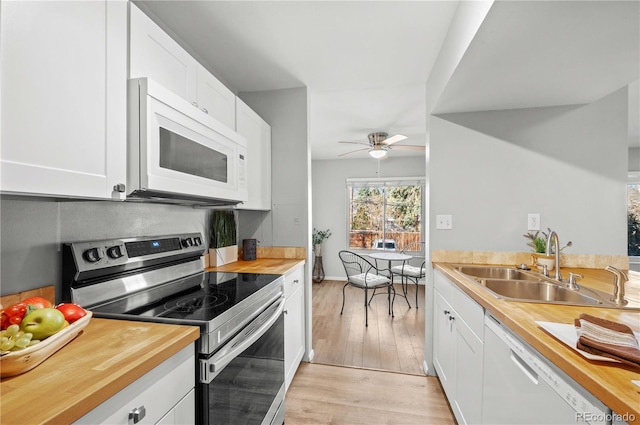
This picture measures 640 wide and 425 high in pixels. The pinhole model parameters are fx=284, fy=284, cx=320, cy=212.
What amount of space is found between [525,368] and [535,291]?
82cm

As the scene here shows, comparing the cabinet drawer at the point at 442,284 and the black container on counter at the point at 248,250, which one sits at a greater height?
the black container on counter at the point at 248,250

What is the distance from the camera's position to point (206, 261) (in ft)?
6.80

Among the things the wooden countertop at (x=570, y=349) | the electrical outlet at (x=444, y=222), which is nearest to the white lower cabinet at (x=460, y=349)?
the wooden countertop at (x=570, y=349)

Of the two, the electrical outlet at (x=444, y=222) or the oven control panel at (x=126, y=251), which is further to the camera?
the electrical outlet at (x=444, y=222)

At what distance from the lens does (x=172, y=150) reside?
1254 mm

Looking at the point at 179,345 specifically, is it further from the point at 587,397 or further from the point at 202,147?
the point at 587,397

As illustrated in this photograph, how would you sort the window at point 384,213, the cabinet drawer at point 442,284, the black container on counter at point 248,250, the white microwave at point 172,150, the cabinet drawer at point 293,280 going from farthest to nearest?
1. the window at point 384,213
2. the black container on counter at point 248,250
3. the cabinet drawer at point 293,280
4. the cabinet drawer at point 442,284
5. the white microwave at point 172,150

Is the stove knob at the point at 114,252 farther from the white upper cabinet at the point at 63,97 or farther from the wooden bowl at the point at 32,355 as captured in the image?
the wooden bowl at the point at 32,355

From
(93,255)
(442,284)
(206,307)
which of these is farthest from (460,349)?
(93,255)

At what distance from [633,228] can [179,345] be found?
187 inches

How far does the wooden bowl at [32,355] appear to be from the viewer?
629 mm

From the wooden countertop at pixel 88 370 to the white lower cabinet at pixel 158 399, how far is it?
31mm

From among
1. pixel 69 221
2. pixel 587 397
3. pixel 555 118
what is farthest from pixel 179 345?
pixel 555 118

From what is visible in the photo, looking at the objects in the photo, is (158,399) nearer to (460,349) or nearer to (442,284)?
(460,349)
